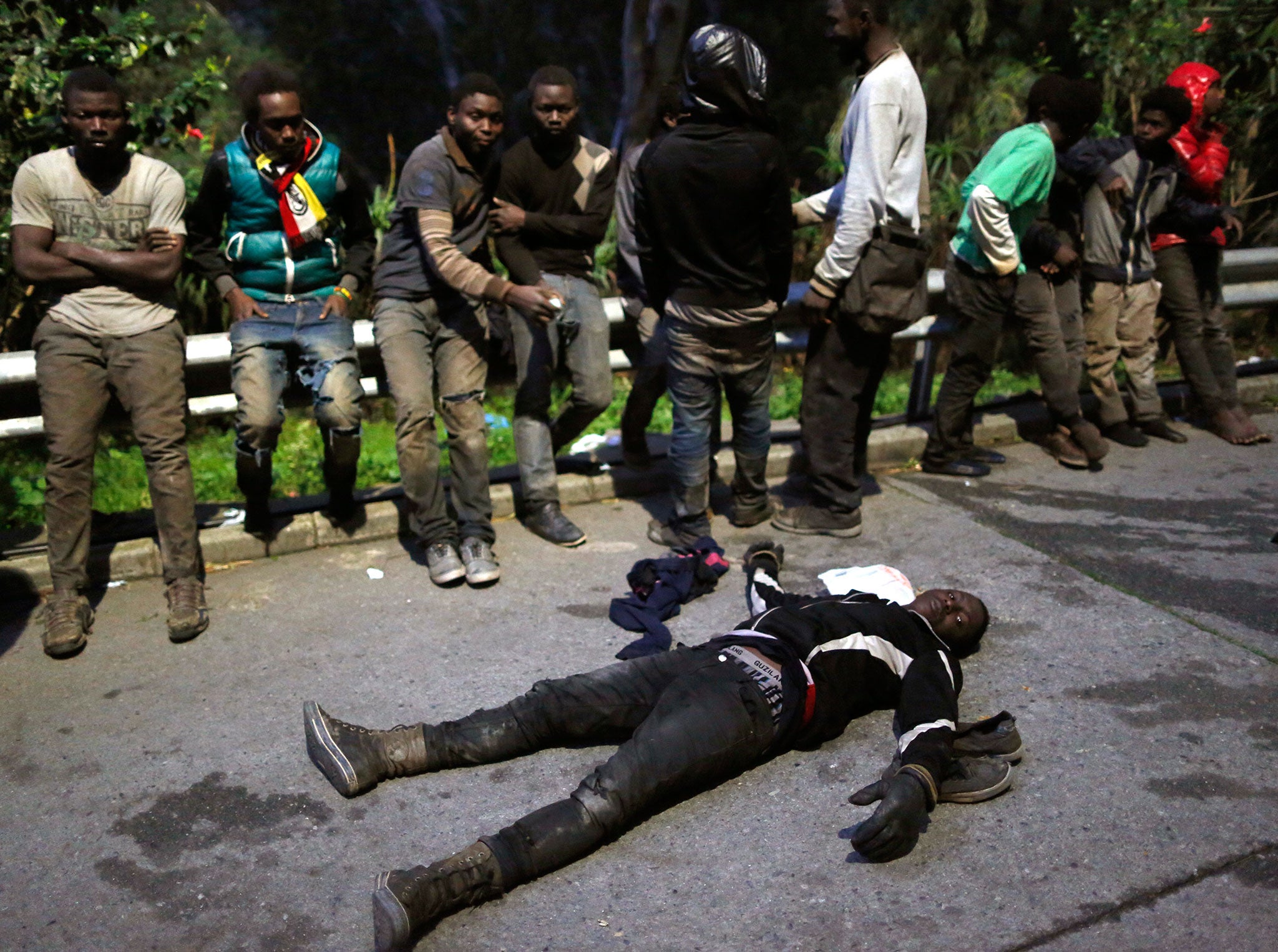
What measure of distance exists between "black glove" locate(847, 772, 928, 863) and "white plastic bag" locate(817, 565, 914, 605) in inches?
52.6

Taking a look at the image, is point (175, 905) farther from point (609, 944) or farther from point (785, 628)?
point (785, 628)

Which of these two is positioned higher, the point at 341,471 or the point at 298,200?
the point at 298,200

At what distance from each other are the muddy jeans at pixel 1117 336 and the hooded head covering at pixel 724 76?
291 cm

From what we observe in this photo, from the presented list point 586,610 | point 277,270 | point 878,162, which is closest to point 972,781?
point 586,610

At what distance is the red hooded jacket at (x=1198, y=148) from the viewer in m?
7.01

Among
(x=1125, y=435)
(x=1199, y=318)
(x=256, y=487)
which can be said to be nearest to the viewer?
(x=256, y=487)

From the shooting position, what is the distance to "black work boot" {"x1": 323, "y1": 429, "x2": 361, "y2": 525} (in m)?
5.20

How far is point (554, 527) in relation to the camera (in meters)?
5.54

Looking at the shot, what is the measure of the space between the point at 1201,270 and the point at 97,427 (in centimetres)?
636

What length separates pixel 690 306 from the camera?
5.28 m

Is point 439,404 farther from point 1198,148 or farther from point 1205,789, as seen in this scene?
point 1198,148

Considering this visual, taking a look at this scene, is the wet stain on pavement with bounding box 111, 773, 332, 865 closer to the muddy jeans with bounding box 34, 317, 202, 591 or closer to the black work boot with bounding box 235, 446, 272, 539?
the muddy jeans with bounding box 34, 317, 202, 591

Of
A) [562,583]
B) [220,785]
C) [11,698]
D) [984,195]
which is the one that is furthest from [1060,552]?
[11,698]

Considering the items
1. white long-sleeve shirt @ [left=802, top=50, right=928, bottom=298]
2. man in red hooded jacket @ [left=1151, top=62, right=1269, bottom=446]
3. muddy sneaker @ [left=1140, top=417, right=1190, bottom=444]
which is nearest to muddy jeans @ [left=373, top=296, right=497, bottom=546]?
white long-sleeve shirt @ [left=802, top=50, right=928, bottom=298]
